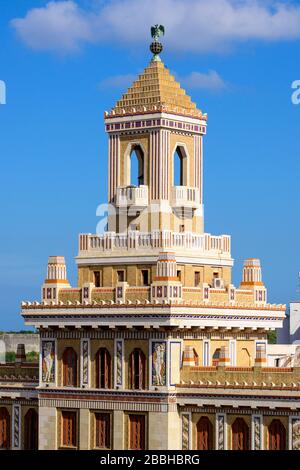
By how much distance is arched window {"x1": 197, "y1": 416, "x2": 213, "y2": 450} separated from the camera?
229 ft

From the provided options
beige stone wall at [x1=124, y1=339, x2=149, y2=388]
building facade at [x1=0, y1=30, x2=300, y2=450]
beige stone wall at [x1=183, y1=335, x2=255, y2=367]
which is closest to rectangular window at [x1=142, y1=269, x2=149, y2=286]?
building facade at [x1=0, y1=30, x2=300, y2=450]

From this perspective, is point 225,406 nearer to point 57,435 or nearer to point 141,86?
point 57,435

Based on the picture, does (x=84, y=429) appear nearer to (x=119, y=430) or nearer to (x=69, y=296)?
(x=119, y=430)

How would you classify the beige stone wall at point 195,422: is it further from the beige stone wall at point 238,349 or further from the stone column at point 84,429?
the stone column at point 84,429

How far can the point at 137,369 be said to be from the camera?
7081 cm

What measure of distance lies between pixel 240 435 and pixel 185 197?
36.8ft

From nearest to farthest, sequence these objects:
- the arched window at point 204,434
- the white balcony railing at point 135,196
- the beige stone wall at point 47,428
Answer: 1. the arched window at point 204,434
2. the white balcony railing at point 135,196
3. the beige stone wall at point 47,428

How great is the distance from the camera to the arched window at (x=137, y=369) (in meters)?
70.6

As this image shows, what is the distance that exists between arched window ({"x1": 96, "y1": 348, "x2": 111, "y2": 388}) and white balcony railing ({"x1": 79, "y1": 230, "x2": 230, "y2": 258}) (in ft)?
14.6

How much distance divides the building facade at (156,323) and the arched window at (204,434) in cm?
4

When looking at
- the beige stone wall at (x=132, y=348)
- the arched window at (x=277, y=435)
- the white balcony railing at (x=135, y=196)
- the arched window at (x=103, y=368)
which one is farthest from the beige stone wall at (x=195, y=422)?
the white balcony railing at (x=135, y=196)

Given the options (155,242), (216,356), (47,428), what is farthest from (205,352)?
(47,428)
